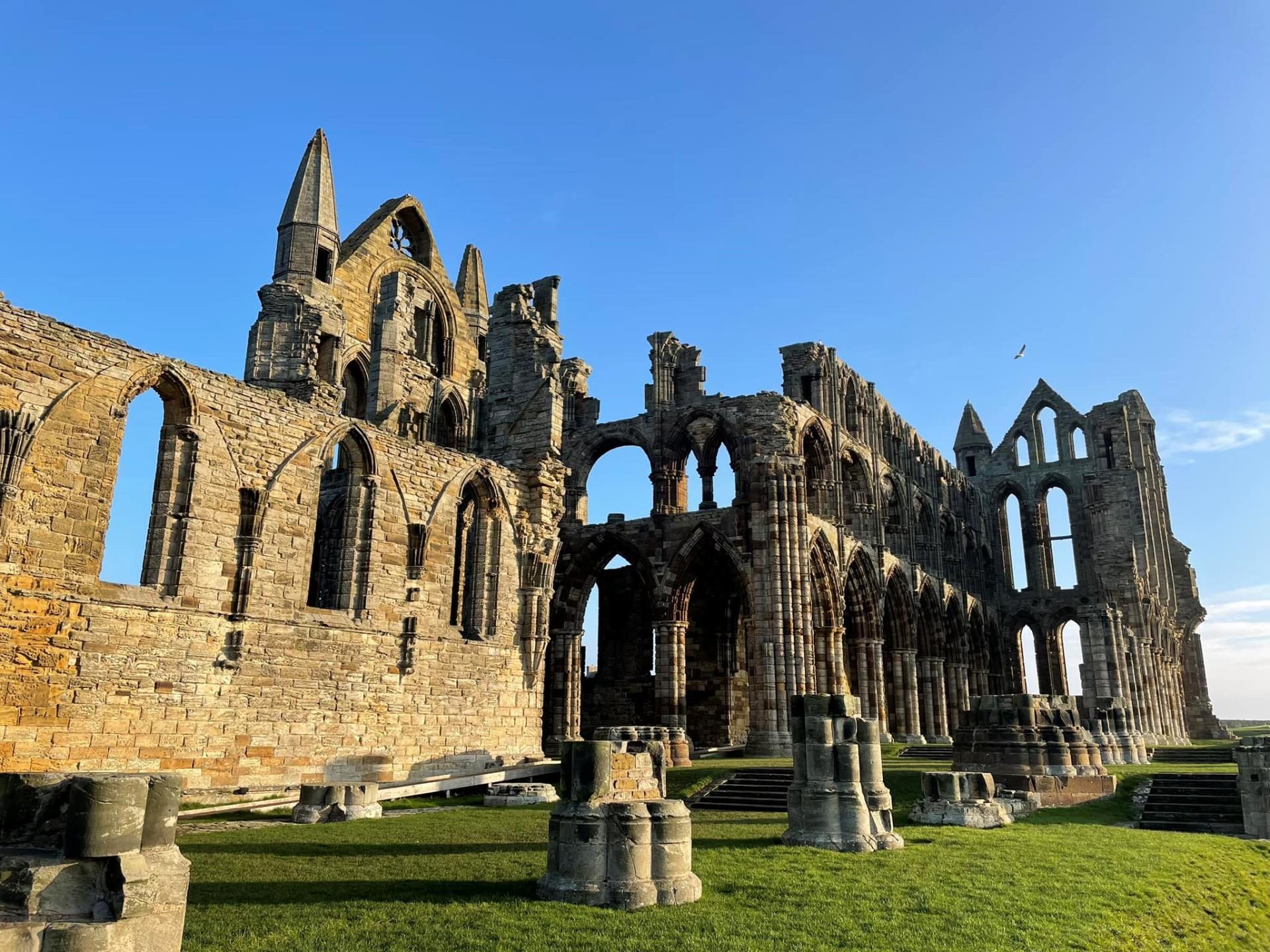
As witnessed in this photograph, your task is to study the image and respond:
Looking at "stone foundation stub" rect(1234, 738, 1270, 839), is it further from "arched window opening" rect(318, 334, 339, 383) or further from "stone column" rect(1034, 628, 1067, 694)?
"stone column" rect(1034, 628, 1067, 694)

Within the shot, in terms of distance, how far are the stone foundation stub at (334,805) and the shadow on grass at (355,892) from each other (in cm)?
458

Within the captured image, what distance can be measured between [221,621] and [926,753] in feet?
63.5

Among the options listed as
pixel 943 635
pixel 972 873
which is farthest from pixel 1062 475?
pixel 972 873

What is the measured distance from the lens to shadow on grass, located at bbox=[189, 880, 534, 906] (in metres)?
6.77

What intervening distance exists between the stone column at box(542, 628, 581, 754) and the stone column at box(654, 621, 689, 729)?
2.38 m

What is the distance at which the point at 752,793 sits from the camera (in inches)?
647

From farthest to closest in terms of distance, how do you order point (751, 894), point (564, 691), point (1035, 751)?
point (564, 691) < point (1035, 751) < point (751, 894)

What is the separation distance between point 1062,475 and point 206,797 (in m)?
46.0

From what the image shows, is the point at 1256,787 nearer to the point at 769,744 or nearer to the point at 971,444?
the point at 769,744

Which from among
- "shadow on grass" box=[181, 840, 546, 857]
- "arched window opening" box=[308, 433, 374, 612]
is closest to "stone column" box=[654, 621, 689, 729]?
"arched window opening" box=[308, 433, 374, 612]

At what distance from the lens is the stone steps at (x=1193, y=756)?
82.3ft

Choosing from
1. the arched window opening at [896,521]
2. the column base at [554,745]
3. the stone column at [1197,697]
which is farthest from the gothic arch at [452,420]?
the stone column at [1197,697]

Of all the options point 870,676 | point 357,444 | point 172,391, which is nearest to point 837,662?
point 870,676

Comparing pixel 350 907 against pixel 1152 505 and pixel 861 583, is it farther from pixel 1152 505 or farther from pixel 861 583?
pixel 1152 505
